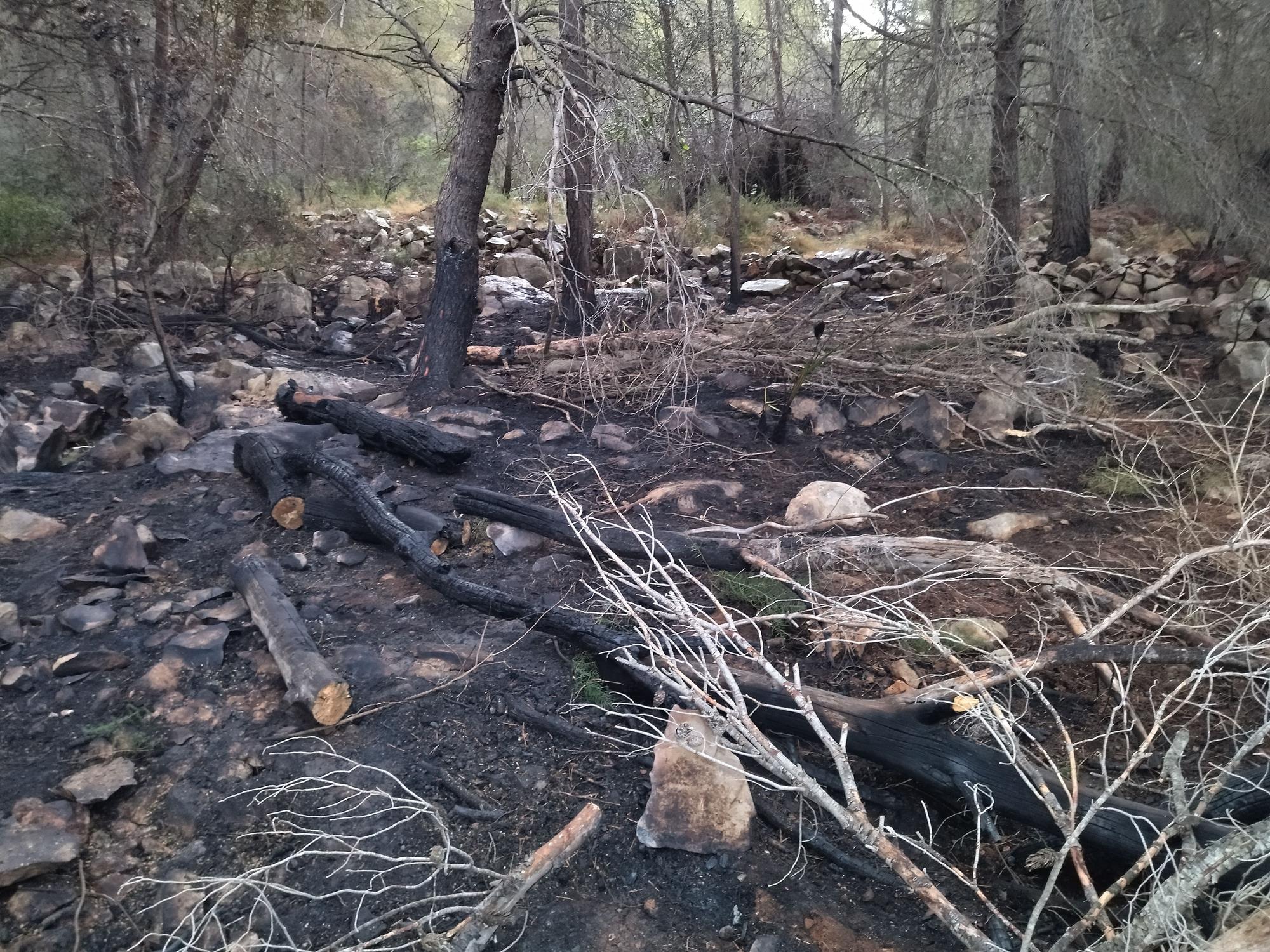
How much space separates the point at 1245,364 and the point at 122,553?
7474 millimetres

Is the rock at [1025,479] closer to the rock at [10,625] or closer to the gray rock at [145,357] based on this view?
the rock at [10,625]

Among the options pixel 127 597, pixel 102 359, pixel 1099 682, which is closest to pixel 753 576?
pixel 1099 682

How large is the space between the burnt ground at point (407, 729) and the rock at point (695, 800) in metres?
0.06

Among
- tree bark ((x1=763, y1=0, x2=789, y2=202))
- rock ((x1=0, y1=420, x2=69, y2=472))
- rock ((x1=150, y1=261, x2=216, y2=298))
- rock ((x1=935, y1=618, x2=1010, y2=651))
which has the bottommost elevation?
rock ((x1=0, y1=420, x2=69, y2=472))

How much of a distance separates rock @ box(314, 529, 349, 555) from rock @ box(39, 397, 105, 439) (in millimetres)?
2464

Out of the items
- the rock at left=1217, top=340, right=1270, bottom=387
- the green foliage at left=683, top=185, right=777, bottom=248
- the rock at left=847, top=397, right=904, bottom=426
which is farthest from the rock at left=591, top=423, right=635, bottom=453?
the green foliage at left=683, top=185, right=777, bottom=248

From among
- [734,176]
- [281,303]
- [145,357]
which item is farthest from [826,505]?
[281,303]

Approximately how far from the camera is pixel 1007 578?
148 inches

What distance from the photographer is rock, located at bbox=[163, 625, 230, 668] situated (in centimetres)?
338

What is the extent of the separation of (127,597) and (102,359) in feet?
16.0

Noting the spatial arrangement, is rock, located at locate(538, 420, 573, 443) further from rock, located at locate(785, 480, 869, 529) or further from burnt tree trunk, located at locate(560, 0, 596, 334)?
rock, located at locate(785, 480, 869, 529)

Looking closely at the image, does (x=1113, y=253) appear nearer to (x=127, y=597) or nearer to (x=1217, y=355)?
(x=1217, y=355)

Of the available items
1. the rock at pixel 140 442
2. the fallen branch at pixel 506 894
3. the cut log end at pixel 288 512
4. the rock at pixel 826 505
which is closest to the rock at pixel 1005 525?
the rock at pixel 826 505

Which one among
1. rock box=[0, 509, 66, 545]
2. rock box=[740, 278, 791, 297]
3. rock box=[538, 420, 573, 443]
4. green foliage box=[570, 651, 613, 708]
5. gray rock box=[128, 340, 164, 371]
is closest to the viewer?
green foliage box=[570, 651, 613, 708]
